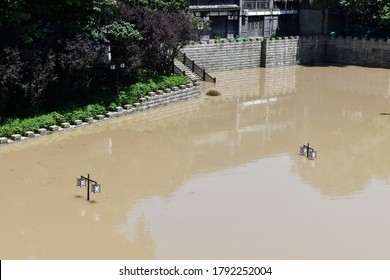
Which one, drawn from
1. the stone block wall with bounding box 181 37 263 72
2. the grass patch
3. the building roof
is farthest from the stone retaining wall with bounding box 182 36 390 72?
the grass patch

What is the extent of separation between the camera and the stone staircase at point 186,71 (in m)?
41.6

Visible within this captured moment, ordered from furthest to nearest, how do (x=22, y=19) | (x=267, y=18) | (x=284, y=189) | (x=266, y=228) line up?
1. (x=267, y=18)
2. (x=22, y=19)
3. (x=284, y=189)
4. (x=266, y=228)

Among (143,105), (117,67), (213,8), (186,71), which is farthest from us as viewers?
(213,8)

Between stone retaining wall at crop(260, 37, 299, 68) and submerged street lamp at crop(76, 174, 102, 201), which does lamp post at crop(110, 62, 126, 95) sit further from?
stone retaining wall at crop(260, 37, 299, 68)

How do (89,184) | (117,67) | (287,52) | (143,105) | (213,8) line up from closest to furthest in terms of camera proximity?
(89,184), (117,67), (143,105), (213,8), (287,52)

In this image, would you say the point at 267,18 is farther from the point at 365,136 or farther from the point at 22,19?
the point at 22,19

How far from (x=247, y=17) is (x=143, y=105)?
77.8 feet

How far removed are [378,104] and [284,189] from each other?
18390 millimetres

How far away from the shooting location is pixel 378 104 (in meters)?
39.9

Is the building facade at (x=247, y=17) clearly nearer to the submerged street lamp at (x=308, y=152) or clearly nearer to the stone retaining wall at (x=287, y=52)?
the stone retaining wall at (x=287, y=52)

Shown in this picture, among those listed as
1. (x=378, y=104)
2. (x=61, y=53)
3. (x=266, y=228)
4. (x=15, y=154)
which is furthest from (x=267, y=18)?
(x=266, y=228)

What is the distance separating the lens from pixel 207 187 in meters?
24.2

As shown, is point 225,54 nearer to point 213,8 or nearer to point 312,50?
point 213,8

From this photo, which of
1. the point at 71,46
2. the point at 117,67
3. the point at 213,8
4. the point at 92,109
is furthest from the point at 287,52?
the point at 71,46
